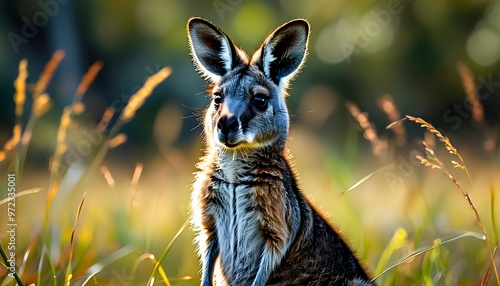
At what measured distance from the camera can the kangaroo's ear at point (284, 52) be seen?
503 cm

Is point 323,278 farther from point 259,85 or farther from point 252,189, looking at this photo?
point 259,85

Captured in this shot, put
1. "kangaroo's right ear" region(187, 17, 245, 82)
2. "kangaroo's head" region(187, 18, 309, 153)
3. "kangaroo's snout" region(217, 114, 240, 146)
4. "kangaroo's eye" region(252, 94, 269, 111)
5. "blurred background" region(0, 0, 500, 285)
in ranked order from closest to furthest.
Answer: "kangaroo's snout" region(217, 114, 240, 146)
"kangaroo's head" region(187, 18, 309, 153)
"kangaroo's eye" region(252, 94, 269, 111)
"kangaroo's right ear" region(187, 17, 245, 82)
"blurred background" region(0, 0, 500, 285)

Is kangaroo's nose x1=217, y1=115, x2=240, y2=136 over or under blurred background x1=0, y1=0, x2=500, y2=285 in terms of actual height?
over

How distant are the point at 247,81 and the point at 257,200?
28.3 inches

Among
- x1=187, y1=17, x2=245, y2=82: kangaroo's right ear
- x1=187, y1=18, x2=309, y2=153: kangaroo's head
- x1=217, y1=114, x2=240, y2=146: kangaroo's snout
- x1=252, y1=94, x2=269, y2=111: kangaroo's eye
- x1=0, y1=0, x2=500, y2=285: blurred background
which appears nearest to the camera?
x1=217, y1=114, x2=240, y2=146: kangaroo's snout

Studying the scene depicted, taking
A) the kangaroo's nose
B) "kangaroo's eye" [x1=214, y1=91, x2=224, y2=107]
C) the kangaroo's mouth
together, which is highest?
"kangaroo's eye" [x1=214, y1=91, x2=224, y2=107]

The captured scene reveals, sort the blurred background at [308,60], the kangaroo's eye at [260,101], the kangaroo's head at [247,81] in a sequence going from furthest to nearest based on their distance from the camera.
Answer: the blurred background at [308,60], the kangaroo's eye at [260,101], the kangaroo's head at [247,81]

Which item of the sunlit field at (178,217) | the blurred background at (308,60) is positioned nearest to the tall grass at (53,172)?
the sunlit field at (178,217)

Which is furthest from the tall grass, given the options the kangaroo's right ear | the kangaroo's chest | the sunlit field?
the kangaroo's chest

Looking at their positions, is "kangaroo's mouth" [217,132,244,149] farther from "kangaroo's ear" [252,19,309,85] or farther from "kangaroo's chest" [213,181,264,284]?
"kangaroo's ear" [252,19,309,85]

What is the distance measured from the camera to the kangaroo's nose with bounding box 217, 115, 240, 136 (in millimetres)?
4691

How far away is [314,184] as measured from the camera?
7789mm

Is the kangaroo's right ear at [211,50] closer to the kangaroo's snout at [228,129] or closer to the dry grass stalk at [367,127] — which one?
the kangaroo's snout at [228,129]

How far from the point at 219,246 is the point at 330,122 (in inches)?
500
